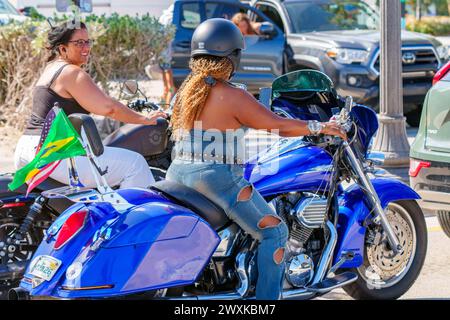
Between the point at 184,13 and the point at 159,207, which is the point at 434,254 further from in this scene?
the point at 184,13

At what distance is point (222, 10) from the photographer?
15.3 m

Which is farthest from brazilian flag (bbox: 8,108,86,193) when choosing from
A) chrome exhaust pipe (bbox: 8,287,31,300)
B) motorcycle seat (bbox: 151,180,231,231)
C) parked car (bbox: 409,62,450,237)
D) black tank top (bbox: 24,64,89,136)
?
parked car (bbox: 409,62,450,237)

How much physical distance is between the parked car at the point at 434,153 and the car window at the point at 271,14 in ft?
26.7

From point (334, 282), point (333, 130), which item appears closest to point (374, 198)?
point (334, 282)

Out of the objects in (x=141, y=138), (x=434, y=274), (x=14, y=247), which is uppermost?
(x=141, y=138)

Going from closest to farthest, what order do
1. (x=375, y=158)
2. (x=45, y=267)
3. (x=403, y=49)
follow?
(x=45, y=267) < (x=375, y=158) < (x=403, y=49)

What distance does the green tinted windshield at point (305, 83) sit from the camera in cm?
542

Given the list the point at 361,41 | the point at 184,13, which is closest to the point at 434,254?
the point at 361,41

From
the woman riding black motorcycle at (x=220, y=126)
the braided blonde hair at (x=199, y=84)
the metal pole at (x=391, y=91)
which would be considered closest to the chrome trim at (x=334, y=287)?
the woman riding black motorcycle at (x=220, y=126)

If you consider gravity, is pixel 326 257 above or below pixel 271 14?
above

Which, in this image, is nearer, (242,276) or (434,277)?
(242,276)

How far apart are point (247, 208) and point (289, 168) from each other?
22.0 inches

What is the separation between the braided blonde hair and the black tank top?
1.27 metres

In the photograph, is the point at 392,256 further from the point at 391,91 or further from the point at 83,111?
the point at 391,91
